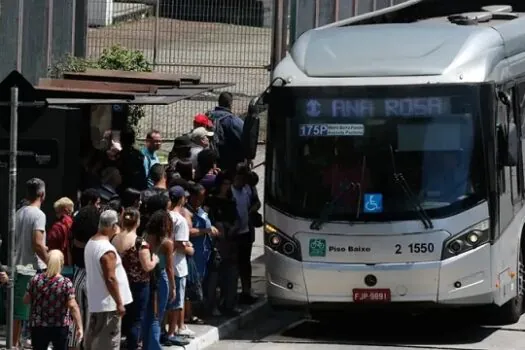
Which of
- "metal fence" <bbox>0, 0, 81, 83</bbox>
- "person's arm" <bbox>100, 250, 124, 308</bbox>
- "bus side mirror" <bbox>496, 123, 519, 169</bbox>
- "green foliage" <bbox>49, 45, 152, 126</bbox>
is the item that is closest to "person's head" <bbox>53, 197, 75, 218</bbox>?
"person's arm" <bbox>100, 250, 124, 308</bbox>

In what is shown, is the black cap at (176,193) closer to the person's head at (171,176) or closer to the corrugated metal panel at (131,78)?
the person's head at (171,176)

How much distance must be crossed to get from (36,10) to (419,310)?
8040 millimetres

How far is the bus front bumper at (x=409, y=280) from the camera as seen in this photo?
48.9ft

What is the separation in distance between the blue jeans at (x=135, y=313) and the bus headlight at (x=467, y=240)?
347cm

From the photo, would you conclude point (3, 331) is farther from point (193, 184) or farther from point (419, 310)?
point (419, 310)

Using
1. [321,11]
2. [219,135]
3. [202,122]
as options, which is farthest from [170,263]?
[321,11]

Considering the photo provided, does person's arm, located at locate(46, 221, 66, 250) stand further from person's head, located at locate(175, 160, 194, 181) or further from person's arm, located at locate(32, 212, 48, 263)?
person's head, located at locate(175, 160, 194, 181)

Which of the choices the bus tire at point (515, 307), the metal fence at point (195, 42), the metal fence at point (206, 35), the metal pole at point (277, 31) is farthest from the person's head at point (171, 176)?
the metal fence at point (195, 42)

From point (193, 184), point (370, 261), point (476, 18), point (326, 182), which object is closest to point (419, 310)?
point (370, 261)

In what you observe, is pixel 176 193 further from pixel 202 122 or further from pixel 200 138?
pixel 202 122

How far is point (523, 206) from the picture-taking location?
16531 millimetres

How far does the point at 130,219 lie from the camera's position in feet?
41.9

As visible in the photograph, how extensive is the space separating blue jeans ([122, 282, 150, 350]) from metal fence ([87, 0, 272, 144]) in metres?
12.6

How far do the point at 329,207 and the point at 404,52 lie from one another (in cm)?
190
